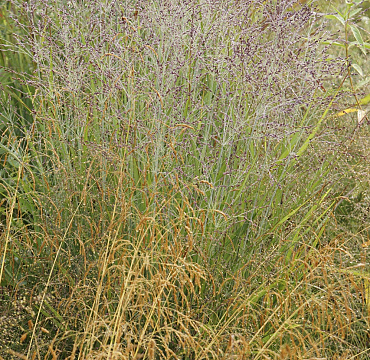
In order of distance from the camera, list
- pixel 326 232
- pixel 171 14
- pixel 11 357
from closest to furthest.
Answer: pixel 11 357 → pixel 171 14 → pixel 326 232

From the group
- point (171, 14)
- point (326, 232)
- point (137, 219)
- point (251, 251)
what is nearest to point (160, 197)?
point (137, 219)

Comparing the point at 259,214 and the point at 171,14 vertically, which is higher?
the point at 171,14

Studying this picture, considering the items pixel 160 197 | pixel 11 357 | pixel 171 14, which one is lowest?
pixel 11 357

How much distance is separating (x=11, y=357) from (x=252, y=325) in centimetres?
88

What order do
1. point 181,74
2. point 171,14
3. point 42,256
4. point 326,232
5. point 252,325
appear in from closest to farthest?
point 252,325 < point 42,256 < point 171,14 < point 181,74 < point 326,232

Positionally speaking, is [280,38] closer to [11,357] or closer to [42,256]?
[42,256]

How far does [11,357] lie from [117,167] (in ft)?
2.77

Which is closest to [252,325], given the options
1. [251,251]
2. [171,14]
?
[251,251]

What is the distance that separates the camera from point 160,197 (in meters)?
2.12

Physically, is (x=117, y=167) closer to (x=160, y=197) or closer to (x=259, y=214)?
(x=160, y=197)

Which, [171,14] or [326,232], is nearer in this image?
[171,14]

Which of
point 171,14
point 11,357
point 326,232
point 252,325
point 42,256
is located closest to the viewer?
point 11,357

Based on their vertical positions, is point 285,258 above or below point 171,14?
below

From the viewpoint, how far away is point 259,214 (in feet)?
7.29
